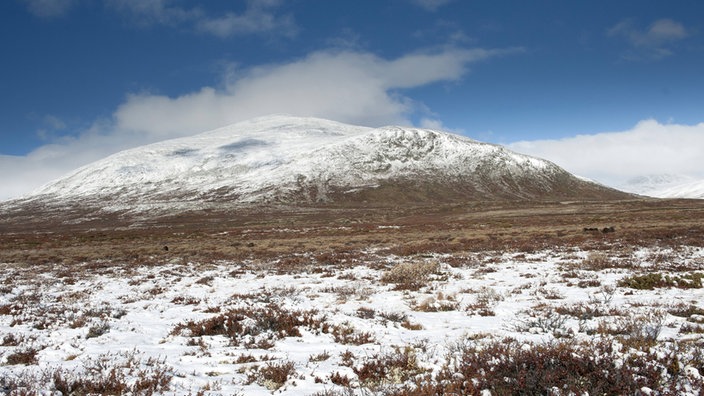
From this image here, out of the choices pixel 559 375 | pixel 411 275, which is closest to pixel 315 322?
pixel 559 375

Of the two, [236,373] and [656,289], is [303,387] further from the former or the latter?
[656,289]

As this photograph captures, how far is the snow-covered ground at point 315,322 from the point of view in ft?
24.3

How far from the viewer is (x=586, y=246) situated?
3027 centimetres

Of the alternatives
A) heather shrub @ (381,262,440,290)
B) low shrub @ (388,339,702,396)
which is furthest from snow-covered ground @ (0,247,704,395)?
low shrub @ (388,339,702,396)

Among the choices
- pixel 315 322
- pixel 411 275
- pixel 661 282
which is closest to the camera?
pixel 315 322

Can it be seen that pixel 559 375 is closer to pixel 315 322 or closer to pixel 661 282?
pixel 315 322

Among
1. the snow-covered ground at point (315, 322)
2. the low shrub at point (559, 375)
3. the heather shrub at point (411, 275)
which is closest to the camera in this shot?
the low shrub at point (559, 375)

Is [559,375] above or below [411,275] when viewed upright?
above

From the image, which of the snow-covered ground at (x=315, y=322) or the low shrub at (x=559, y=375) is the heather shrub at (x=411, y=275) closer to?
the snow-covered ground at (x=315, y=322)

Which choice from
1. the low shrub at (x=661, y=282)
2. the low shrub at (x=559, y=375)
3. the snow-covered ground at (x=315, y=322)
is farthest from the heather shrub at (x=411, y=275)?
the low shrub at (x=559, y=375)

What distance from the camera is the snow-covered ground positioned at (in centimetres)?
740

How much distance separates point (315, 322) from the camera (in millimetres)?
11562

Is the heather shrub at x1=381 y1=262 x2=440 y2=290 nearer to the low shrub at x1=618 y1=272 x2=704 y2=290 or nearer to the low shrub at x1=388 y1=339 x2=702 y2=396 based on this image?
the low shrub at x1=618 y1=272 x2=704 y2=290

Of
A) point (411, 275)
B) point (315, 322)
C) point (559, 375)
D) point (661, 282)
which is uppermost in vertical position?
point (559, 375)
